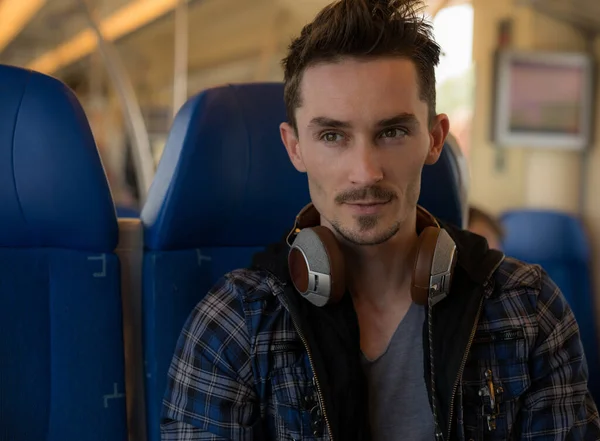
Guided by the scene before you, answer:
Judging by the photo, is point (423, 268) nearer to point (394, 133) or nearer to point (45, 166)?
point (394, 133)

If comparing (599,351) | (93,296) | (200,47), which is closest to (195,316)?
(93,296)

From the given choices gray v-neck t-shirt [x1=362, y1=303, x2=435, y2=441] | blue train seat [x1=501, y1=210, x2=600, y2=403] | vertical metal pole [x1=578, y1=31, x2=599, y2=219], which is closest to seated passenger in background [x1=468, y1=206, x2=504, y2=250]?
blue train seat [x1=501, y1=210, x2=600, y2=403]

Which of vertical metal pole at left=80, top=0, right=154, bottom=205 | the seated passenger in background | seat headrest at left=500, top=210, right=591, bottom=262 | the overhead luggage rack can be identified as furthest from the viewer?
the overhead luggage rack

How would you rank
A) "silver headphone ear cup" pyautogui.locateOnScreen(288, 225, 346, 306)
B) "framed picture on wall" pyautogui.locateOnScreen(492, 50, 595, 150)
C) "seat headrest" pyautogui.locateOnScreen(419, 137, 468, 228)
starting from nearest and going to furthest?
"silver headphone ear cup" pyautogui.locateOnScreen(288, 225, 346, 306) → "seat headrest" pyautogui.locateOnScreen(419, 137, 468, 228) → "framed picture on wall" pyautogui.locateOnScreen(492, 50, 595, 150)

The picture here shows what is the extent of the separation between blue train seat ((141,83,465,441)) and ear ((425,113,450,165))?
23 cm

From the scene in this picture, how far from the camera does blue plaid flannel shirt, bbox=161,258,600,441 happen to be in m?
1.35

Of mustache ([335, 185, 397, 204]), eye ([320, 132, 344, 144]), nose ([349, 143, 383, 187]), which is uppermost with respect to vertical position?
eye ([320, 132, 344, 144])

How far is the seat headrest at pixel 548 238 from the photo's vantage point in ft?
12.0

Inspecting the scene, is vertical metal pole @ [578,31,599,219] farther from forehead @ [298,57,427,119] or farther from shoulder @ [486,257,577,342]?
forehead @ [298,57,427,119]

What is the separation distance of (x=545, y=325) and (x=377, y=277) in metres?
0.33

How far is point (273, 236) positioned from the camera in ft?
5.57

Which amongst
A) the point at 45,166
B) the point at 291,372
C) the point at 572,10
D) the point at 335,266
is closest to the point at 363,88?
the point at 335,266

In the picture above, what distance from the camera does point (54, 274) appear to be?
1.51 m

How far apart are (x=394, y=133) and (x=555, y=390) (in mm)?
560
